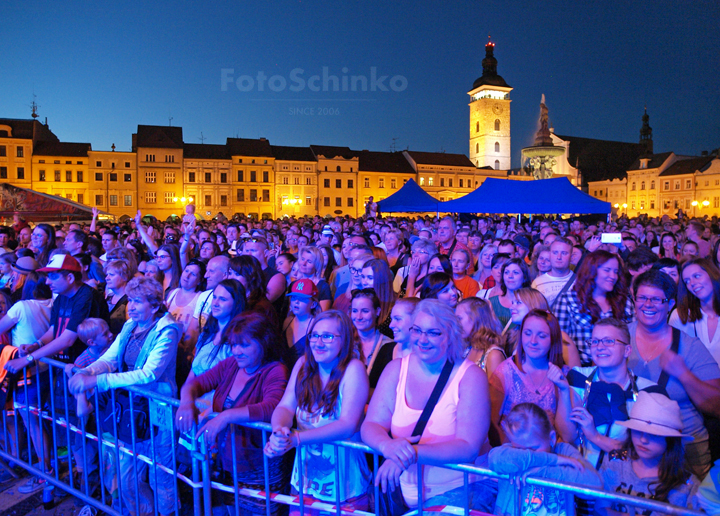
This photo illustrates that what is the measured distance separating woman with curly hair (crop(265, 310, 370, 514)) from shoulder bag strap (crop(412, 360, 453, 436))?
0.38 metres

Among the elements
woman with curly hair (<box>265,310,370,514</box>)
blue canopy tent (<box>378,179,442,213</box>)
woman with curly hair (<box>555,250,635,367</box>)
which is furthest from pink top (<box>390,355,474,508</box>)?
blue canopy tent (<box>378,179,442,213</box>)

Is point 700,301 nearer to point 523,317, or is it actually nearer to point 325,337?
point 523,317

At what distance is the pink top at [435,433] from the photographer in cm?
240

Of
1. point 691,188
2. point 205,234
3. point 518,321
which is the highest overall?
point 691,188

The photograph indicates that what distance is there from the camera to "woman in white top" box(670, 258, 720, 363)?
372 cm

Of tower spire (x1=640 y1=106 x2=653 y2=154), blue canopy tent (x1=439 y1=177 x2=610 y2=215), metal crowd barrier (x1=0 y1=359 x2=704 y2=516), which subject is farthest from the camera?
tower spire (x1=640 y1=106 x2=653 y2=154)

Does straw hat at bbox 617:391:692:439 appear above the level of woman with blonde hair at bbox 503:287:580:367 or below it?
below

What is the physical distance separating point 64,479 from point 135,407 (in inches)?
56.1

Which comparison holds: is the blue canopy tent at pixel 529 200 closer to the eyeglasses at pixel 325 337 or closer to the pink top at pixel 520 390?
the pink top at pixel 520 390

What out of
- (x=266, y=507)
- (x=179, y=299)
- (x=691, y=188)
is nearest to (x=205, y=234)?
(x=179, y=299)

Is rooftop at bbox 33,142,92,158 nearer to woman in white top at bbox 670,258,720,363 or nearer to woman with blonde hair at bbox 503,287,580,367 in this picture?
woman with blonde hair at bbox 503,287,580,367

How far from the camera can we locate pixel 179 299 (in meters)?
4.85

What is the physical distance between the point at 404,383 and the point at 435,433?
31 cm

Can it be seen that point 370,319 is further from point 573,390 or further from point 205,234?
point 205,234
